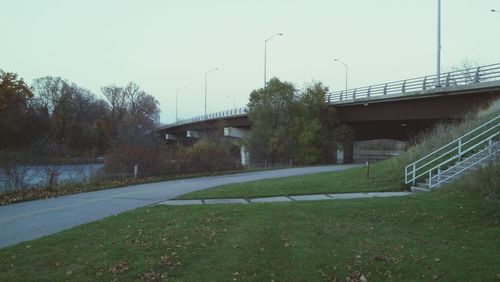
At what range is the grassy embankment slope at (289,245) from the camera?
6.86m

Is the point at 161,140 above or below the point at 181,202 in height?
above

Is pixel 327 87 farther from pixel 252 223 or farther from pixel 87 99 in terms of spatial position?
pixel 87 99

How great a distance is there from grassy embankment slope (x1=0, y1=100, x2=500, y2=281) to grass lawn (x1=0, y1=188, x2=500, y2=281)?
17 mm

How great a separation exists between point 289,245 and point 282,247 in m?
0.16

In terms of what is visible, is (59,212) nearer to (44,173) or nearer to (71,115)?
(44,173)

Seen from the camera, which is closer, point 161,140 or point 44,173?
point 44,173

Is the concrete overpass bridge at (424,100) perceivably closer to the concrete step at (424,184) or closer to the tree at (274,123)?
the tree at (274,123)

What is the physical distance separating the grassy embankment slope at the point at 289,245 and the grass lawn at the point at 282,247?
2 cm

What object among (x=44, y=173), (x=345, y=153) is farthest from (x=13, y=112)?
(x=44, y=173)

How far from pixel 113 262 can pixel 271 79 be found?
50079mm

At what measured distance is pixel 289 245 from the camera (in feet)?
27.4

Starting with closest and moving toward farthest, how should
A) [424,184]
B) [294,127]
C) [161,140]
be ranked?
[424,184] < [294,127] < [161,140]

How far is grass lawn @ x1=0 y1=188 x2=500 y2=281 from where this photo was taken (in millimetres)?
6844

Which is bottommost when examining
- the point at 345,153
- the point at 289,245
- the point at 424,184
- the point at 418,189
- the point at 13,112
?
the point at 289,245
